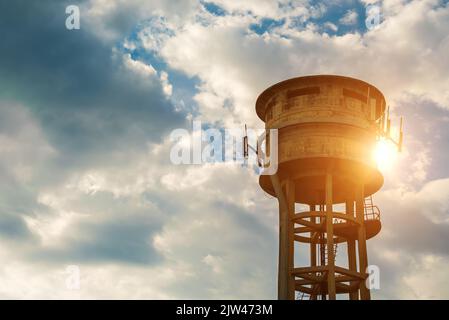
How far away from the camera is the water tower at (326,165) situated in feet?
118

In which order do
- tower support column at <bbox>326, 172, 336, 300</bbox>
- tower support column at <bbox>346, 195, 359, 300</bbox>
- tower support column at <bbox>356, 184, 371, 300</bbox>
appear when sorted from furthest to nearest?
tower support column at <bbox>346, 195, 359, 300</bbox>
tower support column at <bbox>356, 184, 371, 300</bbox>
tower support column at <bbox>326, 172, 336, 300</bbox>

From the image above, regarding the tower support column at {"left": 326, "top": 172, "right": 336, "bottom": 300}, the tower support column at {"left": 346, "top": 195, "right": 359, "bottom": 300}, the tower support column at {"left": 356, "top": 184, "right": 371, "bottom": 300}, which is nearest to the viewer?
the tower support column at {"left": 326, "top": 172, "right": 336, "bottom": 300}

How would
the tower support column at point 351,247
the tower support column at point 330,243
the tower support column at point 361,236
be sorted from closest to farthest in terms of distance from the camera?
1. the tower support column at point 330,243
2. the tower support column at point 361,236
3. the tower support column at point 351,247

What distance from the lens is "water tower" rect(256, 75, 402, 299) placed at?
35969mm

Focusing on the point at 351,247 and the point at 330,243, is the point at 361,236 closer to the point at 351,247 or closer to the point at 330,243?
the point at 351,247

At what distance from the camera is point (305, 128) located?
1444 inches

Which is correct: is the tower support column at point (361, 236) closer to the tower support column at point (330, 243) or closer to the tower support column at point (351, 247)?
the tower support column at point (351, 247)

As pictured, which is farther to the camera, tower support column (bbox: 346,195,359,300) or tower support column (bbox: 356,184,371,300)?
tower support column (bbox: 346,195,359,300)

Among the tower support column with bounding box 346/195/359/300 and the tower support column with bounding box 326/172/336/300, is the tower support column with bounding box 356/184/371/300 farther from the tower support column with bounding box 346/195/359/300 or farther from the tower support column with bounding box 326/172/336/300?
the tower support column with bounding box 326/172/336/300

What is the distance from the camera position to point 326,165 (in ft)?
119

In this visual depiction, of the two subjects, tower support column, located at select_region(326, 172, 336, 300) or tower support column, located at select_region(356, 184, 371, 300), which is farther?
tower support column, located at select_region(356, 184, 371, 300)
